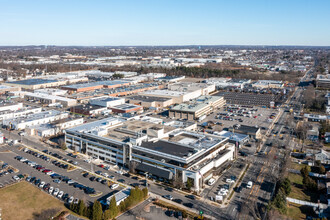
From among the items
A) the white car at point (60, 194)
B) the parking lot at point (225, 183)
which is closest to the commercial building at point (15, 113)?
the white car at point (60, 194)

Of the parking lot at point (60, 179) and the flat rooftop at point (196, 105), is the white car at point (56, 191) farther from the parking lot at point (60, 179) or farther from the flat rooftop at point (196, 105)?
the flat rooftop at point (196, 105)

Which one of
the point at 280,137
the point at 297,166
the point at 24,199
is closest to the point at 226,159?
the point at 297,166

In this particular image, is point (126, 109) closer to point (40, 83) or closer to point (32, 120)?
point (32, 120)

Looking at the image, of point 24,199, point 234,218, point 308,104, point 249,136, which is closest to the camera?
point 234,218

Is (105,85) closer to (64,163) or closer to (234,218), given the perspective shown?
(64,163)

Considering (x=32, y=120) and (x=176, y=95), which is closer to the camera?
(x=32, y=120)

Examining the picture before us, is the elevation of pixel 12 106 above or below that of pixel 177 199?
above

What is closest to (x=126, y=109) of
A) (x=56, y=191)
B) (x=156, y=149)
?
(x=156, y=149)

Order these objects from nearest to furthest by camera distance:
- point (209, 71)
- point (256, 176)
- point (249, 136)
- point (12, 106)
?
point (256, 176) < point (249, 136) < point (12, 106) < point (209, 71)
